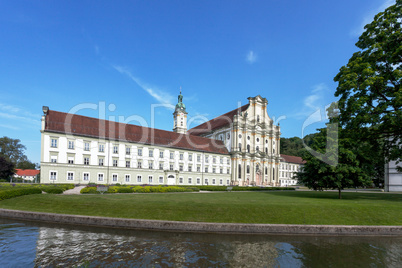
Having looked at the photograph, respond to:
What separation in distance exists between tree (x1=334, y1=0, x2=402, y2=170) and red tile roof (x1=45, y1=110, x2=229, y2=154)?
133ft

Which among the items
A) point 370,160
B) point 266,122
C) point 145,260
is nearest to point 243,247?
point 145,260

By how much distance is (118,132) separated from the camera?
51875 mm

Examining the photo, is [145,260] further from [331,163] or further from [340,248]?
[331,163]

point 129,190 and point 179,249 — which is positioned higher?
point 179,249

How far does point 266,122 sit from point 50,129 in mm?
56705

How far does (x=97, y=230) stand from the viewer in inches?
523

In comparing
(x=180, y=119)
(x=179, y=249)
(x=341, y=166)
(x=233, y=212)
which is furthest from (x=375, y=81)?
(x=180, y=119)

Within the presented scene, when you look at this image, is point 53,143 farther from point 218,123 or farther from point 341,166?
point 218,123

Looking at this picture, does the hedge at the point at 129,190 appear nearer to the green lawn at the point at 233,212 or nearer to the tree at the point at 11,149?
the green lawn at the point at 233,212

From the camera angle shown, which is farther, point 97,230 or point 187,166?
point 187,166

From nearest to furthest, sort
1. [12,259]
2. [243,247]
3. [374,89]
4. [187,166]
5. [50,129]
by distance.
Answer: [12,259] < [243,247] < [374,89] < [50,129] < [187,166]

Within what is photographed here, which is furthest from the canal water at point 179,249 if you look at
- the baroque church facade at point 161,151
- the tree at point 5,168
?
the tree at point 5,168

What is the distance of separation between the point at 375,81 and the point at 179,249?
21.3 meters

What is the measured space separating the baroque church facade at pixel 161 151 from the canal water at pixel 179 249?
109ft
